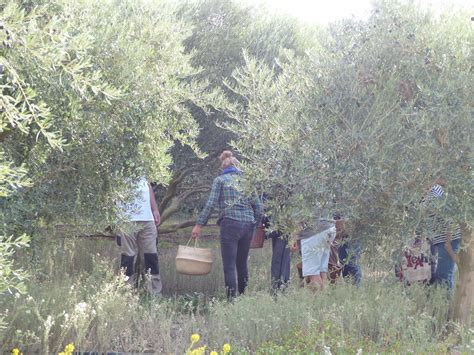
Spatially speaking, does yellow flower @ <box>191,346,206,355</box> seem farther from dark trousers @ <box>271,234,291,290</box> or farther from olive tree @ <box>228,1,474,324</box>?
dark trousers @ <box>271,234,291,290</box>

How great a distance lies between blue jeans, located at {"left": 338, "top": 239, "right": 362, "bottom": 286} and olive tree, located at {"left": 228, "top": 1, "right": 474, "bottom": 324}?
204mm

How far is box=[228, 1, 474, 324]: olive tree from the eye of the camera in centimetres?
421

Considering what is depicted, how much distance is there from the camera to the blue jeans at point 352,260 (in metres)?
5.02

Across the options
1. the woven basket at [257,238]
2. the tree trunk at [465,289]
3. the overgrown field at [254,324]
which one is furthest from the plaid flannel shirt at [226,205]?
the tree trunk at [465,289]

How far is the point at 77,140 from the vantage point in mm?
4766

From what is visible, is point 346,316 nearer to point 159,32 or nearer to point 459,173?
point 459,173

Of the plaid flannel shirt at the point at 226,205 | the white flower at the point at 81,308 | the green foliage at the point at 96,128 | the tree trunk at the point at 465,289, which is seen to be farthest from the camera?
the plaid flannel shirt at the point at 226,205

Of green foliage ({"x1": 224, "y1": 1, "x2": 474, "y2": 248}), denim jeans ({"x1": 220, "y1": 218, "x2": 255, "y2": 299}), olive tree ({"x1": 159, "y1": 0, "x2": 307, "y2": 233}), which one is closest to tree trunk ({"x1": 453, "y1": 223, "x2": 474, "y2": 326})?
green foliage ({"x1": 224, "y1": 1, "x2": 474, "y2": 248})

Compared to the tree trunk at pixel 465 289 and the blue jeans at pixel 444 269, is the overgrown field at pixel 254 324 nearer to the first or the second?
the tree trunk at pixel 465 289

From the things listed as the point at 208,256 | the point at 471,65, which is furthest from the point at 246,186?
the point at 208,256

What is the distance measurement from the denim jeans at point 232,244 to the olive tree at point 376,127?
2.15 m

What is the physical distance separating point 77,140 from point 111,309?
1.41 meters

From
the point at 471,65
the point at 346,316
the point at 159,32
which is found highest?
the point at 159,32

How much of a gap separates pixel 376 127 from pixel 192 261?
3.58m
